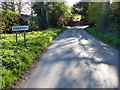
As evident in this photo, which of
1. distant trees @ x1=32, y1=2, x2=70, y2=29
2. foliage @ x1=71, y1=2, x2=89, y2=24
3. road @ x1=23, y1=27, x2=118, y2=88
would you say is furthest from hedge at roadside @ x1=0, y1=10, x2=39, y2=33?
foliage @ x1=71, y1=2, x2=89, y2=24

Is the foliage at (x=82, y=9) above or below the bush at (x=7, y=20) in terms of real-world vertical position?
above

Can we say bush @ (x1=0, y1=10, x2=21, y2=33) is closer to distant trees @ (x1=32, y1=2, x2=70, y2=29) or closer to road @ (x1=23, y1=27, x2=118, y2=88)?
distant trees @ (x1=32, y1=2, x2=70, y2=29)

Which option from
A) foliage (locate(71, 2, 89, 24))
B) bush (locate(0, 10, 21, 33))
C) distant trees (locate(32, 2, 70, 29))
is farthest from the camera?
foliage (locate(71, 2, 89, 24))

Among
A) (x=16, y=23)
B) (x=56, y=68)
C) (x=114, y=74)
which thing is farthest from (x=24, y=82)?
(x=16, y=23)

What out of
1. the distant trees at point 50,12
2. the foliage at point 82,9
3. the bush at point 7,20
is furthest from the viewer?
the foliage at point 82,9

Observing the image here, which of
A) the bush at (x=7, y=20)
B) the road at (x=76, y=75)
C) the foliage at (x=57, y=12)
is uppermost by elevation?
the foliage at (x=57, y=12)

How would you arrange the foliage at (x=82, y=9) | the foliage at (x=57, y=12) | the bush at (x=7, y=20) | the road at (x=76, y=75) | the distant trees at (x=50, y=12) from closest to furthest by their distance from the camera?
the road at (x=76, y=75) < the bush at (x=7, y=20) < the distant trees at (x=50, y=12) < the foliage at (x=57, y=12) < the foliage at (x=82, y=9)

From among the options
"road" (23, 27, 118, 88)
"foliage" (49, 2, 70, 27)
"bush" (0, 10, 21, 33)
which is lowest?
"road" (23, 27, 118, 88)

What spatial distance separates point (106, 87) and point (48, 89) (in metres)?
1.53

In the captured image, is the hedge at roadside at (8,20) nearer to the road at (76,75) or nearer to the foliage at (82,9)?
the road at (76,75)

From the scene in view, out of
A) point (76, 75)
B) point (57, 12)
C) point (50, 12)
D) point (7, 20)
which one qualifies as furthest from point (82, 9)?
point (76, 75)

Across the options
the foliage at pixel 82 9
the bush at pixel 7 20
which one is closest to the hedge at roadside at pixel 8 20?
the bush at pixel 7 20

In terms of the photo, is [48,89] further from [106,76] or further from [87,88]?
[106,76]

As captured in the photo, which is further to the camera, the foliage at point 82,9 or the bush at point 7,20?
the foliage at point 82,9
